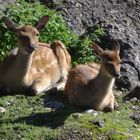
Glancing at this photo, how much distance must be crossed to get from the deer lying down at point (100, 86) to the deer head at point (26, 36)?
0.92 m

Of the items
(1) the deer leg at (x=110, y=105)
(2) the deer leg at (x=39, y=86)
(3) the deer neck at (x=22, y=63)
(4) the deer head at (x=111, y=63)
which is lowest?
(2) the deer leg at (x=39, y=86)

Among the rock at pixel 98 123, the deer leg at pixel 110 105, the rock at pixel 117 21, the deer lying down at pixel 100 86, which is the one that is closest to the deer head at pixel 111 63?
→ the deer lying down at pixel 100 86

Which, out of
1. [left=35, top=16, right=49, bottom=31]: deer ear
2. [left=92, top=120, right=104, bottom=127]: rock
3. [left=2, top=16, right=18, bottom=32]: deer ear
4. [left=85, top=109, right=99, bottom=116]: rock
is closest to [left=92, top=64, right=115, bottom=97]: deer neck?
[left=85, top=109, right=99, bottom=116]: rock

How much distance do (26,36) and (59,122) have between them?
1.82 metres

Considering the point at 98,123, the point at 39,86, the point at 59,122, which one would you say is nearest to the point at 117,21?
the point at 39,86

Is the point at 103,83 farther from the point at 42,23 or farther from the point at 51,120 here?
the point at 42,23

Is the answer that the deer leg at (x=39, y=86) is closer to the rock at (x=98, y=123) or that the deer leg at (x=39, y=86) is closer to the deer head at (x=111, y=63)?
the deer head at (x=111, y=63)

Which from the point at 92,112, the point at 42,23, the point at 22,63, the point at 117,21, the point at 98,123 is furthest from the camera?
the point at 117,21

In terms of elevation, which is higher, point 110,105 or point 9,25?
point 9,25

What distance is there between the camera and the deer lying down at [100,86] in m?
10.5

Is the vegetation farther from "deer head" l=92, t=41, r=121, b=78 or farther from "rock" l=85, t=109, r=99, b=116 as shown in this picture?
"deer head" l=92, t=41, r=121, b=78

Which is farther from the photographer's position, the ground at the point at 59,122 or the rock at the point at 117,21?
the rock at the point at 117,21

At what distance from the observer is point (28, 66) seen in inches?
440

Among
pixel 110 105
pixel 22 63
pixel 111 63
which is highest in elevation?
pixel 111 63
